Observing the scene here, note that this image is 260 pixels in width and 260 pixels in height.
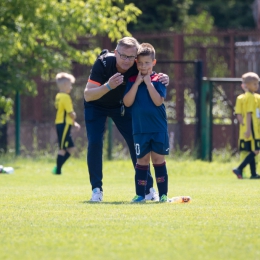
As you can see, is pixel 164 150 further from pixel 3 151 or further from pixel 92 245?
pixel 3 151

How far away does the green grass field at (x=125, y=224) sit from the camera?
16.9 feet

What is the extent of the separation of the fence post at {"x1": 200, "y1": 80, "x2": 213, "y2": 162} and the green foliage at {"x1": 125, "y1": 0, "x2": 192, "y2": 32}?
1133 centimetres

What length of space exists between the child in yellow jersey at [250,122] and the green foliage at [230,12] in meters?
25.2

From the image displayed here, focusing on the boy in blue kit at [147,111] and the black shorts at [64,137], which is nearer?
the boy in blue kit at [147,111]

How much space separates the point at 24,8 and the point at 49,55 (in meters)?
1.16

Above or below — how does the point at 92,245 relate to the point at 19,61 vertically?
below

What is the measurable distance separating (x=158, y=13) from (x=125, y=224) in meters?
22.3

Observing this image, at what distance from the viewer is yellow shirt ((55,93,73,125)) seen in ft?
45.5

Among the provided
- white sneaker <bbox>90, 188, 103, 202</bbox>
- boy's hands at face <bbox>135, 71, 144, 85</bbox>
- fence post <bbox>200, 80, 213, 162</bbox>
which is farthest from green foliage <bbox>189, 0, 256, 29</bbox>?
boy's hands at face <bbox>135, 71, 144, 85</bbox>

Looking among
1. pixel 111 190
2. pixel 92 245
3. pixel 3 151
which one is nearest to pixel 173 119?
pixel 3 151

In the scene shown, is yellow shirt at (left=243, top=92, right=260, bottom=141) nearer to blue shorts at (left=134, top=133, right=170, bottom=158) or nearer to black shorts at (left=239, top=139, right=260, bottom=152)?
black shorts at (left=239, top=139, right=260, bottom=152)

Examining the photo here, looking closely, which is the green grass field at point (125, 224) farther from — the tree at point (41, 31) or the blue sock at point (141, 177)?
the tree at point (41, 31)

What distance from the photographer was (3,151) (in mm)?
17703

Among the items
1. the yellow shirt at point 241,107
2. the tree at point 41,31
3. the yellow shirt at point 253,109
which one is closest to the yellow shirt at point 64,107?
the tree at point 41,31
